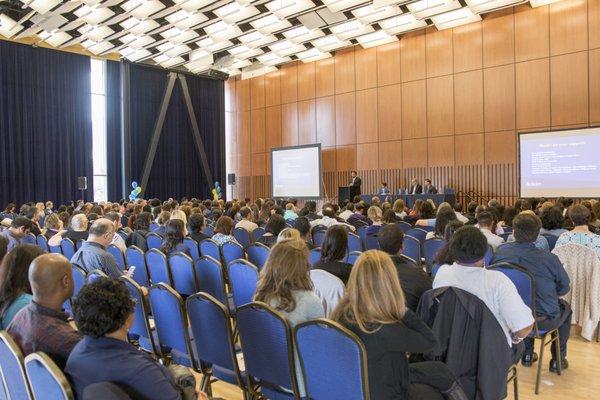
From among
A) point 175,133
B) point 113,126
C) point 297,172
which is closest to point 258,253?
point 297,172

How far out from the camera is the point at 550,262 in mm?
3518

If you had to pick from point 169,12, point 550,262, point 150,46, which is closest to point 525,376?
point 550,262

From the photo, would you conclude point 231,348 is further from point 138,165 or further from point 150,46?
point 138,165

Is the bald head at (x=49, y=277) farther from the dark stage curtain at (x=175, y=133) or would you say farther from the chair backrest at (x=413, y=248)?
the dark stage curtain at (x=175, y=133)

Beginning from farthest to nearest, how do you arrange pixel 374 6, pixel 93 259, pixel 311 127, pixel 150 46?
pixel 311 127 < pixel 150 46 < pixel 374 6 < pixel 93 259

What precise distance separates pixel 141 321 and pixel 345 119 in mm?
14454

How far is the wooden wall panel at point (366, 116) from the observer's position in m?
16.3

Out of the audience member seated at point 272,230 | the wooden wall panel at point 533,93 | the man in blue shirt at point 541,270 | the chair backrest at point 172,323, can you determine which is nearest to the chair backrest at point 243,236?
the audience member seated at point 272,230

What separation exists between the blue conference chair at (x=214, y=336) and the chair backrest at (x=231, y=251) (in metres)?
2.28

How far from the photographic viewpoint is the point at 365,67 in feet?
53.9

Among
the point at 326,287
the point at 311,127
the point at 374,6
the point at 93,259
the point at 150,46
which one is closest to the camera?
the point at 326,287

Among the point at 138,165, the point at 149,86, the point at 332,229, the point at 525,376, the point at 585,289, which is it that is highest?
the point at 149,86

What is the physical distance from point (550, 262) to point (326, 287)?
169 cm

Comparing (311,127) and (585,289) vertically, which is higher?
(311,127)
